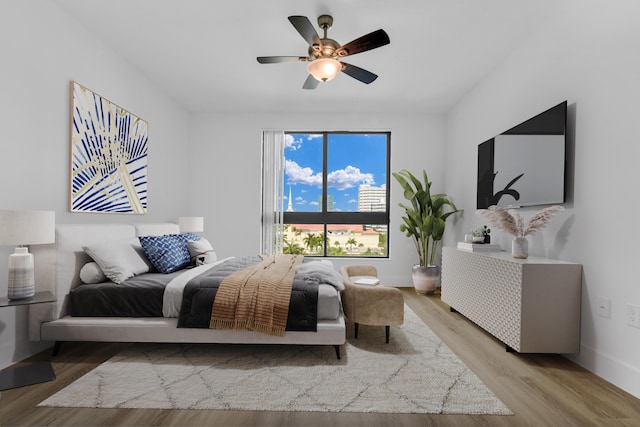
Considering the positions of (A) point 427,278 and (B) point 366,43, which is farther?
(A) point 427,278

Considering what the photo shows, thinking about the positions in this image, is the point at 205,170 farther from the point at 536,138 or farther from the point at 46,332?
the point at 536,138

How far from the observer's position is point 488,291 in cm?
274

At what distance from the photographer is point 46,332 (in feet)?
7.57

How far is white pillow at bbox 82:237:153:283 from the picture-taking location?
2.51 metres

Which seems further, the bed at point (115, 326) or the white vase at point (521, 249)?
the white vase at point (521, 249)

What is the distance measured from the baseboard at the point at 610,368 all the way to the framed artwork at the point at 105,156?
3.94 m

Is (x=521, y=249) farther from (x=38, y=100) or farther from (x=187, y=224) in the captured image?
(x=38, y=100)

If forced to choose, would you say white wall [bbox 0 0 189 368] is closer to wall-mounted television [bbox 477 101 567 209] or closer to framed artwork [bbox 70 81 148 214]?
framed artwork [bbox 70 81 148 214]

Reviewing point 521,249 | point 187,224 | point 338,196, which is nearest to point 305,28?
point 521,249

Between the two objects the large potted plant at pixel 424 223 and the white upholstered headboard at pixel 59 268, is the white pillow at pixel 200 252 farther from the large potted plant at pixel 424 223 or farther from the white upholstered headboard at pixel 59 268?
the large potted plant at pixel 424 223

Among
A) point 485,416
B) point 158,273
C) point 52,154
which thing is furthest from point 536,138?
point 52,154

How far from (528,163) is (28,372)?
3.88 meters

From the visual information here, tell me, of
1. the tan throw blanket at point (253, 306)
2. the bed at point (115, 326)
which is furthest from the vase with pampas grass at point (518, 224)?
the tan throw blanket at point (253, 306)

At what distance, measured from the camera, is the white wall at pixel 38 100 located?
2174mm
